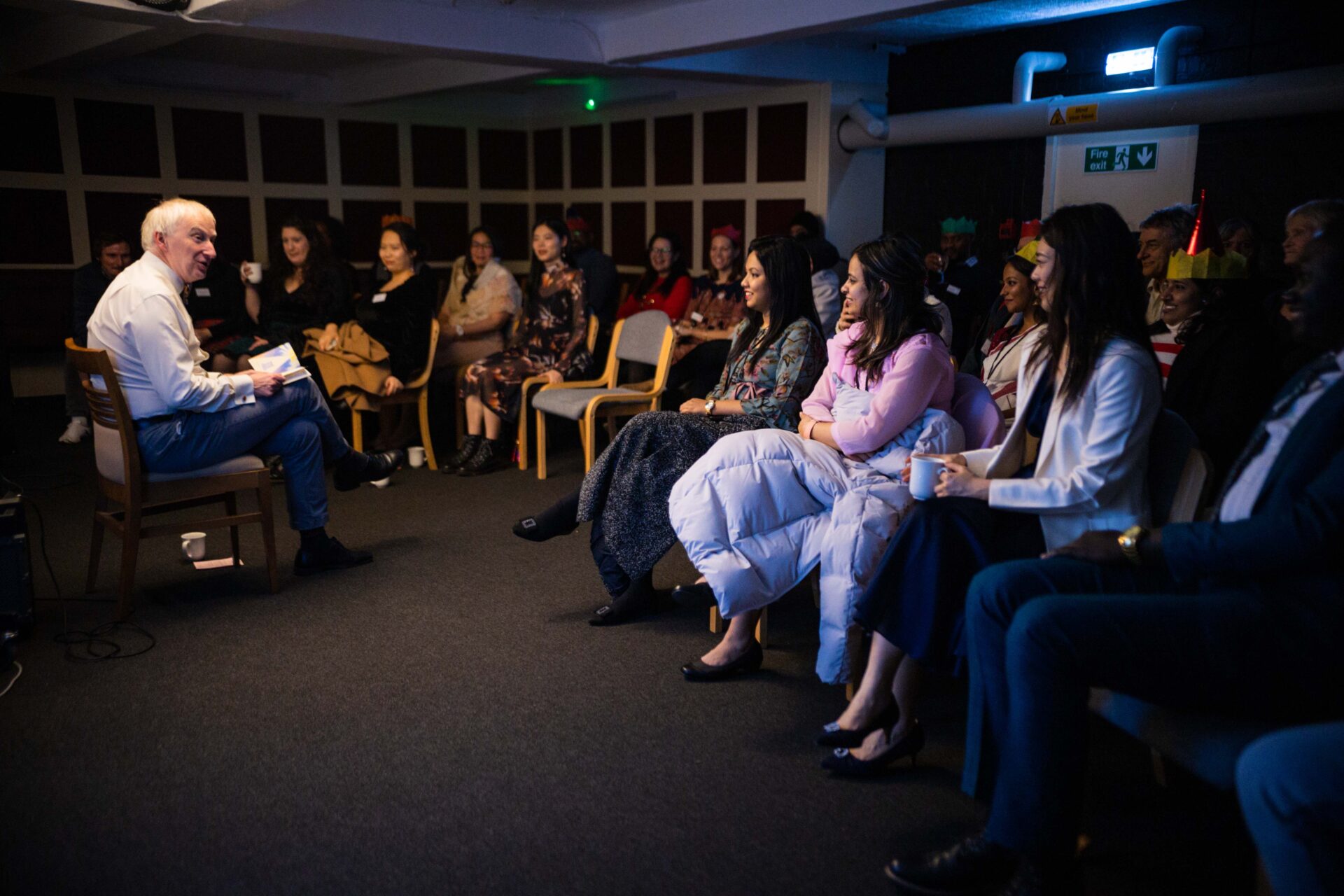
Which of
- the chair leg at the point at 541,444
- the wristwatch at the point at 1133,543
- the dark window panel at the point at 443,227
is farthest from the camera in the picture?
the dark window panel at the point at 443,227

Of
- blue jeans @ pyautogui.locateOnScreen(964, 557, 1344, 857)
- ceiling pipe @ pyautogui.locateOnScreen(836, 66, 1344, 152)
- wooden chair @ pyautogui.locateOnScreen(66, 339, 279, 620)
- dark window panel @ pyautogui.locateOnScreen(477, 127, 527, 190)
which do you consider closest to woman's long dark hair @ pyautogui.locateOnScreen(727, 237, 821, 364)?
blue jeans @ pyautogui.locateOnScreen(964, 557, 1344, 857)

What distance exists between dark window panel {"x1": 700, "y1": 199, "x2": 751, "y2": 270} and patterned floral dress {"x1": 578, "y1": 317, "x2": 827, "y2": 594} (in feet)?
14.1

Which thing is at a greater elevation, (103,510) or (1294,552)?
(1294,552)

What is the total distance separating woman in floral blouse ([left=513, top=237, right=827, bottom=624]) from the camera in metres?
3.22

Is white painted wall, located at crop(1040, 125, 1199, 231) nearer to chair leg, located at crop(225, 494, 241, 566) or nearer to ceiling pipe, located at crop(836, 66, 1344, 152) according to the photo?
ceiling pipe, located at crop(836, 66, 1344, 152)

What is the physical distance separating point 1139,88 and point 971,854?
4947 mm

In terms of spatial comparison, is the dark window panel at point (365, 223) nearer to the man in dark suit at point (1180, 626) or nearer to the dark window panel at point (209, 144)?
the dark window panel at point (209, 144)

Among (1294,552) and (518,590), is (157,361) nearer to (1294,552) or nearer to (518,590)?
(518,590)

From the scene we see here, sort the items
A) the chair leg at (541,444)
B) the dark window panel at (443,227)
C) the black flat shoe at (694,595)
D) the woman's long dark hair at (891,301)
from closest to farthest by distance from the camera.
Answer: the woman's long dark hair at (891,301)
the black flat shoe at (694,595)
the chair leg at (541,444)
the dark window panel at (443,227)

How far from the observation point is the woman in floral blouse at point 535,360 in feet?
18.0

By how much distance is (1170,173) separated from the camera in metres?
5.72

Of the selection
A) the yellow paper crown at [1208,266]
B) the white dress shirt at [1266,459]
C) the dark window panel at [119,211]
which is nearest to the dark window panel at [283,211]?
the dark window panel at [119,211]

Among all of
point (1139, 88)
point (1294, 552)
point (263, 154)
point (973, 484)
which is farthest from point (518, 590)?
point (263, 154)

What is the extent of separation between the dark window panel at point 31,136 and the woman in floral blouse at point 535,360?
13.0 feet
